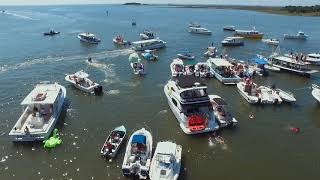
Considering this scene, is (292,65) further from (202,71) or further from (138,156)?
(138,156)

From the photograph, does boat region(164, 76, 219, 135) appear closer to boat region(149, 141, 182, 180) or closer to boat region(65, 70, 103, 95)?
boat region(149, 141, 182, 180)

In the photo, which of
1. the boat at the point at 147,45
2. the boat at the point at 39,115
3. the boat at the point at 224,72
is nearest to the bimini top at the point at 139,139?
the boat at the point at 39,115

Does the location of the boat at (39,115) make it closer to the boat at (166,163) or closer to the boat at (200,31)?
the boat at (166,163)

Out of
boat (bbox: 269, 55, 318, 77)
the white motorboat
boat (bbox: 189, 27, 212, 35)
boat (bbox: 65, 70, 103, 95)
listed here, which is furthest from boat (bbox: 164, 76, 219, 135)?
boat (bbox: 189, 27, 212, 35)

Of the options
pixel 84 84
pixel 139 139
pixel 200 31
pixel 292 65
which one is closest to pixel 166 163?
pixel 139 139

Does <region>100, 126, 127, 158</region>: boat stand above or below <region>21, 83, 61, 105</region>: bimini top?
below

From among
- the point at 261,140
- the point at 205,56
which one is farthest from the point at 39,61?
the point at 261,140

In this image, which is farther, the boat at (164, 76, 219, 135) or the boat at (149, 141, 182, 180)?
the boat at (164, 76, 219, 135)
